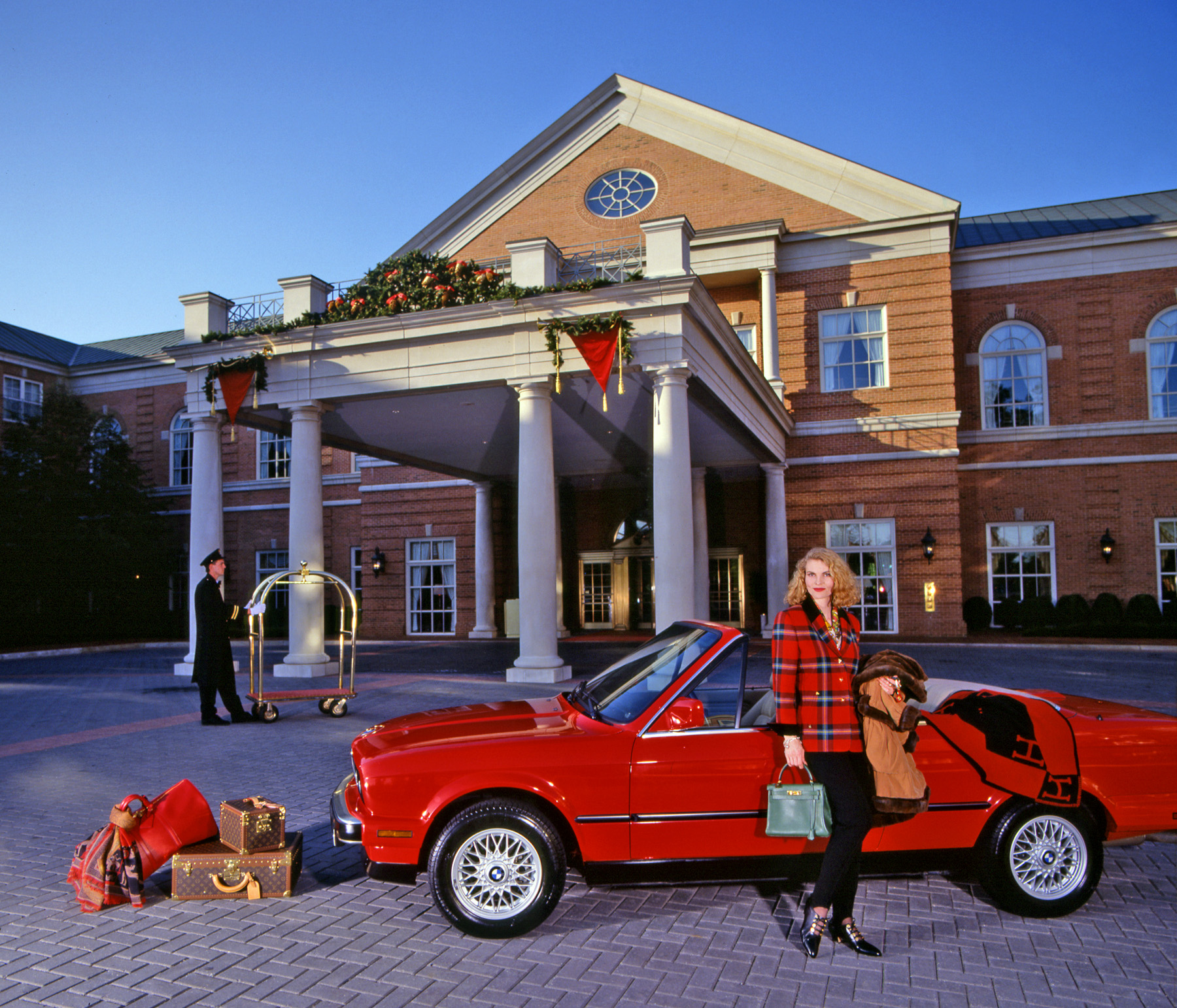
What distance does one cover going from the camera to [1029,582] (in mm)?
21672

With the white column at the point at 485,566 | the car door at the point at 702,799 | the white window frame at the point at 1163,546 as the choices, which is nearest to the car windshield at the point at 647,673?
the car door at the point at 702,799

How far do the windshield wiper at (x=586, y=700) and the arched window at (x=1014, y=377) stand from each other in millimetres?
20251

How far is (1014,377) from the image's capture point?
22.2 metres

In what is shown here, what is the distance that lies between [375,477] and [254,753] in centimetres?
1843

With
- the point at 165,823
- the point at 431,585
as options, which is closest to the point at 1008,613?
the point at 431,585

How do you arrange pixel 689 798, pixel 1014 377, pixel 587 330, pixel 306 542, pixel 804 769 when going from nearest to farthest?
pixel 804 769
pixel 689 798
pixel 587 330
pixel 306 542
pixel 1014 377

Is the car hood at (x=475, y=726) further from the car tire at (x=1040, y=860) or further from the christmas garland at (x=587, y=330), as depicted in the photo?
the christmas garland at (x=587, y=330)

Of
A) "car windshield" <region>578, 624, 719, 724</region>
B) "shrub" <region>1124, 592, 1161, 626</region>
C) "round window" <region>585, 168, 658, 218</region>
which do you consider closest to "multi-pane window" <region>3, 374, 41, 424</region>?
"round window" <region>585, 168, 658, 218</region>

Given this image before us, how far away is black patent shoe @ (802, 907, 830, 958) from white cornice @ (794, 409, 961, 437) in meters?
19.0

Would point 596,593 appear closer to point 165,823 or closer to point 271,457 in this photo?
point 271,457

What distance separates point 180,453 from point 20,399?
20.2 feet

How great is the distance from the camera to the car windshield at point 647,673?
4355mm

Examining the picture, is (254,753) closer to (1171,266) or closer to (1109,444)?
(1109,444)

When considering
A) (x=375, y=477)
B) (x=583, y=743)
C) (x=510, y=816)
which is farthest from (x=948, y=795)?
(x=375, y=477)
